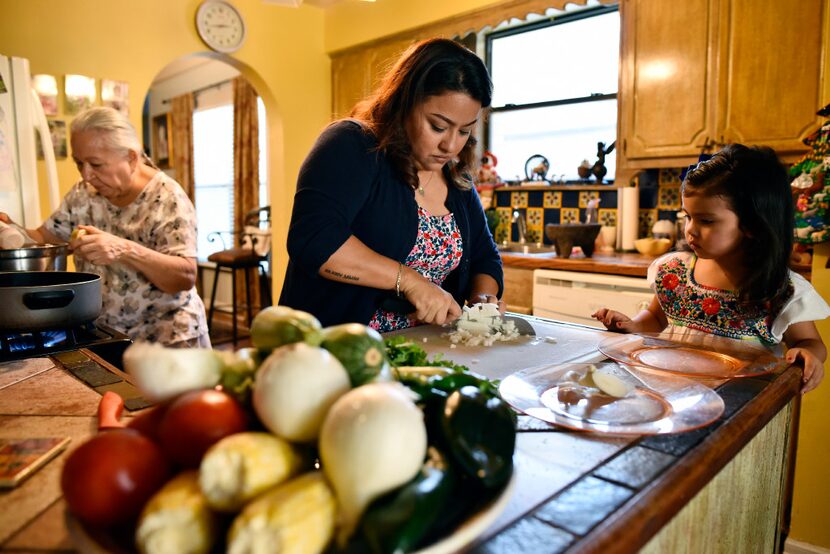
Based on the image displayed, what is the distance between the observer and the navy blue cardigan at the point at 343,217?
142cm

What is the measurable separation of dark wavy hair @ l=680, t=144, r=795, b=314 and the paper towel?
1873 millimetres

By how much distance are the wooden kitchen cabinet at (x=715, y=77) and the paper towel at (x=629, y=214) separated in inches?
5.6

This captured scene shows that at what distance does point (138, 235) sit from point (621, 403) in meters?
1.70

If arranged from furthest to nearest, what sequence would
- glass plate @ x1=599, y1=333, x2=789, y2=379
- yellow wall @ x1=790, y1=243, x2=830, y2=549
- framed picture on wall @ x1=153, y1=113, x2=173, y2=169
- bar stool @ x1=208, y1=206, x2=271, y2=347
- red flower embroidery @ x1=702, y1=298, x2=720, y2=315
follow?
framed picture on wall @ x1=153, y1=113, x2=173, y2=169
bar stool @ x1=208, y1=206, x2=271, y2=347
yellow wall @ x1=790, y1=243, x2=830, y2=549
red flower embroidery @ x1=702, y1=298, x2=720, y2=315
glass plate @ x1=599, y1=333, x2=789, y2=379

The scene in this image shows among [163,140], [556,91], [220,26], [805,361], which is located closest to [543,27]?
[556,91]

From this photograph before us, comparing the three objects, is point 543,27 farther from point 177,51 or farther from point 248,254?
point 248,254

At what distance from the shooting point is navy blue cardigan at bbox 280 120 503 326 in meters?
1.42

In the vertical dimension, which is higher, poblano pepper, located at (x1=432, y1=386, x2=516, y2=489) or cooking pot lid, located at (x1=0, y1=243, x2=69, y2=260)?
cooking pot lid, located at (x1=0, y1=243, x2=69, y2=260)

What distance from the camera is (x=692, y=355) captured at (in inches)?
47.1

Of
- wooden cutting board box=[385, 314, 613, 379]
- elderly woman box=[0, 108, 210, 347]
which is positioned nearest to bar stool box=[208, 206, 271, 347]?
elderly woman box=[0, 108, 210, 347]

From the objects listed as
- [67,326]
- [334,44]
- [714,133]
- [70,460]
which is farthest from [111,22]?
[70,460]

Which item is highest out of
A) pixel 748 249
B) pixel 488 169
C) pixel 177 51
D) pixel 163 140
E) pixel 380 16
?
pixel 380 16

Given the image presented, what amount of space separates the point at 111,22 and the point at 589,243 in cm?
328

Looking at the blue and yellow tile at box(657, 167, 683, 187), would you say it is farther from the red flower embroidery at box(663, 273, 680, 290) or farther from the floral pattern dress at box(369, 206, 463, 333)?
the floral pattern dress at box(369, 206, 463, 333)
